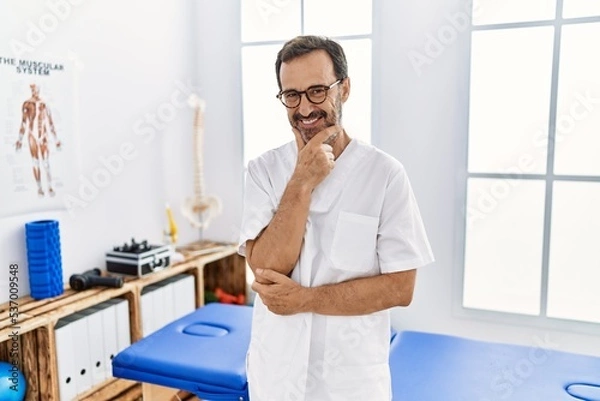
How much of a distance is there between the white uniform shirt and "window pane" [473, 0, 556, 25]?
65.9 inches

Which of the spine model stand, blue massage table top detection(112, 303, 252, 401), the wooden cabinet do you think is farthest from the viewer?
the spine model stand

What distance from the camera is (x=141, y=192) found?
9.76 ft

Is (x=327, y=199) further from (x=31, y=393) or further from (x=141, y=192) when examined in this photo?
(x=141, y=192)

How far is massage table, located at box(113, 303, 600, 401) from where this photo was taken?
1.76 m

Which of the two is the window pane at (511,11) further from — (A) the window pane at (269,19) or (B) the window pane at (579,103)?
(A) the window pane at (269,19)

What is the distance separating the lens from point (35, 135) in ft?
7.58

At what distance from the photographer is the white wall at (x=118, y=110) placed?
7.59 ft

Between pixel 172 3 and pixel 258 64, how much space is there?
0.66m

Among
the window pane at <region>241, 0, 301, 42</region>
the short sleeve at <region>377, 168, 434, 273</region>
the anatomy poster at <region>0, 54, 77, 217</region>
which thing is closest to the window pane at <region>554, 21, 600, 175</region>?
the window pane at <region>241, 0, 301, 42</region>

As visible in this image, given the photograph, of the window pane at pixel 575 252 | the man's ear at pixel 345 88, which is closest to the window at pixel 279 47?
the window pane at pixel 575 252

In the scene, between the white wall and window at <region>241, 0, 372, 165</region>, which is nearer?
the white wall

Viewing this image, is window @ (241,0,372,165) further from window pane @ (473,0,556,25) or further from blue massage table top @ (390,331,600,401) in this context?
blue massage table top @ (390,331,600,401)

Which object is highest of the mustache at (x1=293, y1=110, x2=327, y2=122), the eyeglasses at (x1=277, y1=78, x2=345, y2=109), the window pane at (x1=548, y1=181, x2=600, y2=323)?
the eyeglasses at (x1=277, y1=78, x2=345, y2=109)

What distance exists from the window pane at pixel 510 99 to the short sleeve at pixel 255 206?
168 cm
